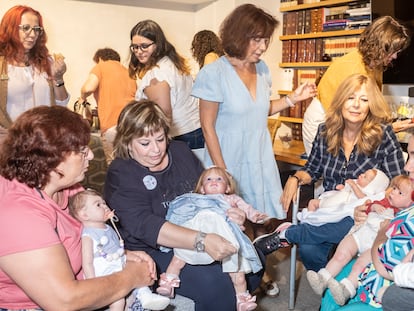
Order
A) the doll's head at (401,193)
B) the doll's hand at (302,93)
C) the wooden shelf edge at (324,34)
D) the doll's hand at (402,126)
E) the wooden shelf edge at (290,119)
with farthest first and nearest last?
the wooden shelf edge at (290,119)
the wooden shelf edge at (324,34)
the doll's hand at (402,126)
the doll's hand at (302,93)
the doll's head at (401,193)

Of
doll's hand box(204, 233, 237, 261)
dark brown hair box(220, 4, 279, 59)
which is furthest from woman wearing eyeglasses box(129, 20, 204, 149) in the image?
doll's hand box(204, 233, 237, 261)

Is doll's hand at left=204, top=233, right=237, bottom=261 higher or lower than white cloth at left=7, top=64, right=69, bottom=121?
lower

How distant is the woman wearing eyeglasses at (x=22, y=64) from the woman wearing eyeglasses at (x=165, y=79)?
1.70ft

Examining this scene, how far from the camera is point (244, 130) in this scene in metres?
2.41

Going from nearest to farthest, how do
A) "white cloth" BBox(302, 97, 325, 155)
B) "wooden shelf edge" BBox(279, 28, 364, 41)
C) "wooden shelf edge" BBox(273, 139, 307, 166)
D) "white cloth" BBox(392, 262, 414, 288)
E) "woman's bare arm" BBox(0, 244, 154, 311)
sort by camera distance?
"woman's bare arm" BBox(0, 244, 154, 311)
"white cloth" BBox(392, 262, 414, 288)
"white cloth" BBox(302, 97, 325, 155)
"wooden shelf edge" BBox(279, 28, 364, 41)
"wooden shelf edge" BBox(273, 139, 307, 166)

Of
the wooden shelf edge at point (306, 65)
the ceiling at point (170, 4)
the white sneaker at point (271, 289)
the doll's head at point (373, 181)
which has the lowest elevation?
the white sneaker at point (271, 289)

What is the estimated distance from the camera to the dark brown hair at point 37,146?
1.32m

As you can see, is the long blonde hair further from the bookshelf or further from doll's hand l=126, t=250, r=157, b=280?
the bookshelf

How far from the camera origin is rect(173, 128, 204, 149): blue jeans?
8.91 ft

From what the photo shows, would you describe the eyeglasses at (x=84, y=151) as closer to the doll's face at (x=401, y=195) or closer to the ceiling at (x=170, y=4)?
the doll's face at (x=401, y=195)

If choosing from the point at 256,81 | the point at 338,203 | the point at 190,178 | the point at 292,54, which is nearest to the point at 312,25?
the point at 292,54

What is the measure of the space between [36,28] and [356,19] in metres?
2.71

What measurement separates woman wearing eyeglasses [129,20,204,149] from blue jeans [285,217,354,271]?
2.77ft

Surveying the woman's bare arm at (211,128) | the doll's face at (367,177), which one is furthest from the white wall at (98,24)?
the doll's face at (367,177)
